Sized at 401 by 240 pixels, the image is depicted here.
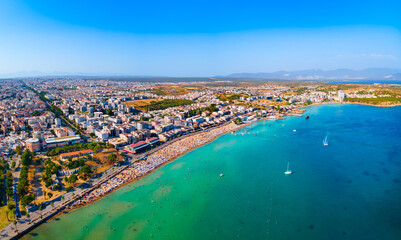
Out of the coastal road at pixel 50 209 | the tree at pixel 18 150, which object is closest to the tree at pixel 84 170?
the coastal road at pixel 50 209

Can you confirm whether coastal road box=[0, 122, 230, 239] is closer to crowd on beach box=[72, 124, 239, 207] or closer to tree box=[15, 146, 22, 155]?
crowd on beach box=[72, 124, 239, 207]

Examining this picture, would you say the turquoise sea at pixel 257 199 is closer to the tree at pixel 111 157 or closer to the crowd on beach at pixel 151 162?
the crowd on beach at pixel 151 162

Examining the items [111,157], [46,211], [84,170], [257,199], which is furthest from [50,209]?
[257,199]

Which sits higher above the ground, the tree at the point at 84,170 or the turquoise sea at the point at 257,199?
the tree at the point at 84,170

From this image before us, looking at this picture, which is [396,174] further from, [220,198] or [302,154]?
[220,198]

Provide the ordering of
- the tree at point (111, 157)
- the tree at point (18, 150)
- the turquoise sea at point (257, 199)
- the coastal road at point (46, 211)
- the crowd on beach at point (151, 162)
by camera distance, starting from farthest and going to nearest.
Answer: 1. the tree at point (18, 150)
2. the tree at point (111, 157)
3. the crowd on beach at point (151, 162)
4. the turquoise sea at point (257, 199)
5. the coastal road at point (46, 211)

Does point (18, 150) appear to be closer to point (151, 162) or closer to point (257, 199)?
point (151, 162)

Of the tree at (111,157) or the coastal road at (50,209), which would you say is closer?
the coastal road at (50,209)
